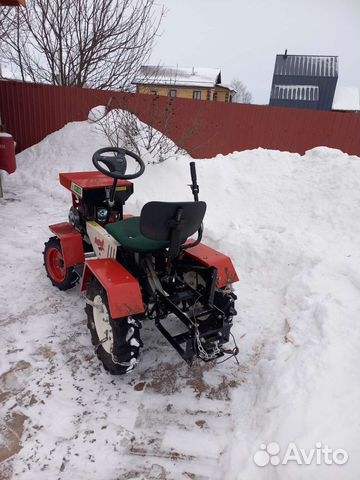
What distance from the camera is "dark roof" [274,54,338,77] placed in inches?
982

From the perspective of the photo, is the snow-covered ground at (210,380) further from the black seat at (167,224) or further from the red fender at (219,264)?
the black seat at (167,224)

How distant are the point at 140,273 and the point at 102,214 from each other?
2.72ft

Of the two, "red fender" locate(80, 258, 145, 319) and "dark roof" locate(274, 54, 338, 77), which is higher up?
"dark roof" locate(274, 54, 338, 77)

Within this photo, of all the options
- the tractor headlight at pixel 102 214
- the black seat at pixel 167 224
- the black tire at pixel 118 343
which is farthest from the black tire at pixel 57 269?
the black seat at pixel 167 224

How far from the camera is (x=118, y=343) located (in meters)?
2.13

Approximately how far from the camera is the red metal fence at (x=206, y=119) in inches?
275

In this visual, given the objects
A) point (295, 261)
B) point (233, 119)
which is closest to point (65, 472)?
point (295, 261)

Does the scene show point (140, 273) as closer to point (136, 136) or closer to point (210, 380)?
point (210, 380)

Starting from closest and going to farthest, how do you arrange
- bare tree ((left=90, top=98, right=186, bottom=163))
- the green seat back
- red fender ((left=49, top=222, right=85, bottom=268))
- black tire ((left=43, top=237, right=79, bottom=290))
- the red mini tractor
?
the red mini tractor, the green seat back, red fender ((left=49, top=222, right=85, bottom=268)), black tire ((left=43, top=237, right=79, bottom=290)), bare tree ((left=90, top=98, right=186, bottom=163))

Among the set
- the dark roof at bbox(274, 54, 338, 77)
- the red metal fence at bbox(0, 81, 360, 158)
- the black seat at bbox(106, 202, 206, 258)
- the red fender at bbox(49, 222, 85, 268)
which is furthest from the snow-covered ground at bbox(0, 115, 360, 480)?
the dark roof at bbox(274, 54, 338, 77)

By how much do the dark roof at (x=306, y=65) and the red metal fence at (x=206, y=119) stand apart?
20.8m

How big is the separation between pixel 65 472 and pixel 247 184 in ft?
15.4

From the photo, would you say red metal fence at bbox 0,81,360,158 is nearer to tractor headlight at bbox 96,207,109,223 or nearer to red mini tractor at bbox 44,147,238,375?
tractor headlight at bbox 96,207,109,223

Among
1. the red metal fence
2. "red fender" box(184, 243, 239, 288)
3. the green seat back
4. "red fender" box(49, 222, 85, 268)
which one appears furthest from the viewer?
the red metal fence
